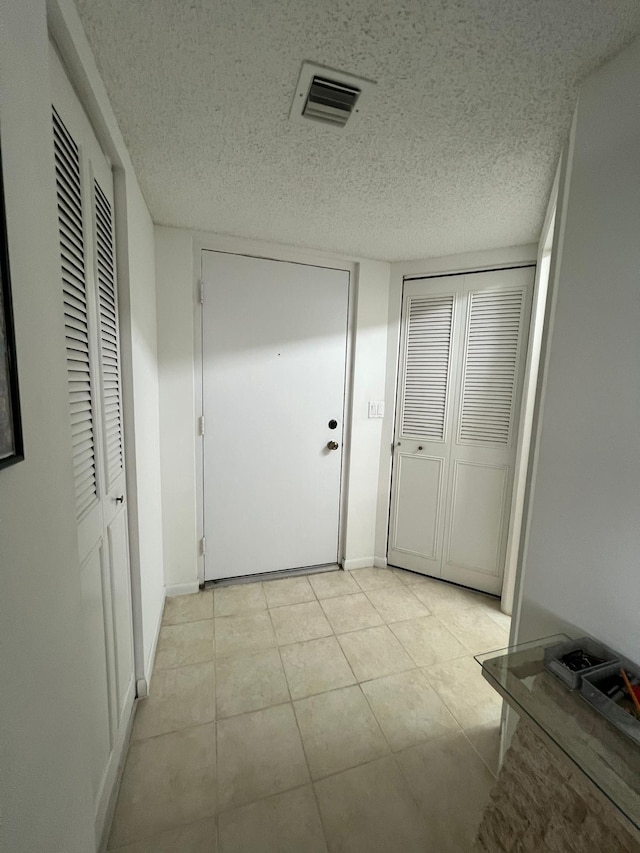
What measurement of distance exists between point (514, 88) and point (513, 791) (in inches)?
78.3

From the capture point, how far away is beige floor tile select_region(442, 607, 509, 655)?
1838 millimetres

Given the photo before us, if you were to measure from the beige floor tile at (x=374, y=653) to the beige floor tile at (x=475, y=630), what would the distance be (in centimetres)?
38

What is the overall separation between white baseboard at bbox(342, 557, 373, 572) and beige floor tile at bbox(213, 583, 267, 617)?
65cm

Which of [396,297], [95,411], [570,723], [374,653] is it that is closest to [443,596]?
[374,653]

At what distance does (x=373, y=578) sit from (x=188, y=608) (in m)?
1.27

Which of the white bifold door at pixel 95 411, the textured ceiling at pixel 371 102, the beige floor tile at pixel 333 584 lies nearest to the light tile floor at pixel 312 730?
the beige floor tile at pixel 333 584

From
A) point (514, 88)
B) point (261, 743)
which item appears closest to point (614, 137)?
point (514, 88)

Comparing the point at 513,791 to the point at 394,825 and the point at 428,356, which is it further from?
the point at 428,356

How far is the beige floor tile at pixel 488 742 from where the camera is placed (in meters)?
1.26

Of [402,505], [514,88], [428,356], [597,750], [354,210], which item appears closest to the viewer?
[597,750]

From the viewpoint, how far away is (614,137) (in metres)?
0.85

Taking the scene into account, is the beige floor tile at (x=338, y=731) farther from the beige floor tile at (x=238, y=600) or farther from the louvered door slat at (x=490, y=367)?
the louvered door slat at (x=490, y=367)

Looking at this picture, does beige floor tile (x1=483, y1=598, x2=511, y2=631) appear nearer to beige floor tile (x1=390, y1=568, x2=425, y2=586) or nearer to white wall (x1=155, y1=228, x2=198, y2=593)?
beige floor tile (x1=390, y1=568, x2=425, y2=586)

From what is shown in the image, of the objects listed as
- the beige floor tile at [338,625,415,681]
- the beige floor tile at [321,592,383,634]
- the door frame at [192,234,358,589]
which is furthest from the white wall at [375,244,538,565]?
the beige floor tile at [338,625,415,681]
